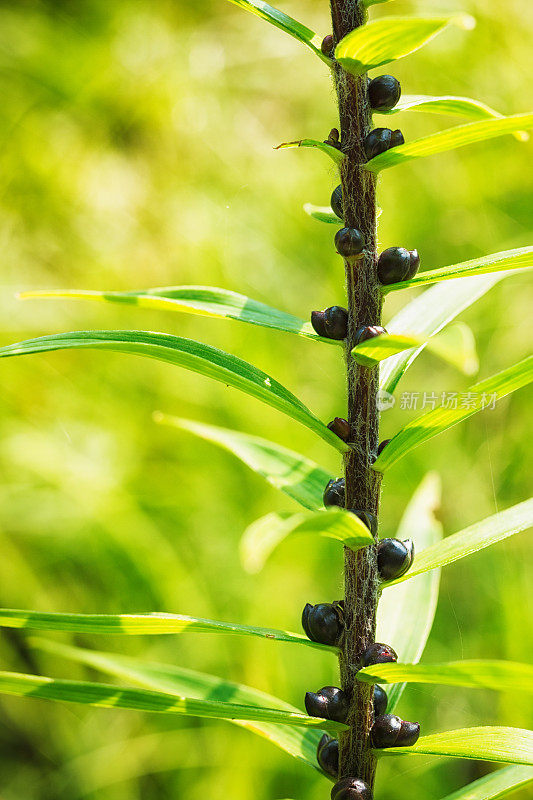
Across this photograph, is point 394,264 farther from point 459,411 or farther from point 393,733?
point 393,733

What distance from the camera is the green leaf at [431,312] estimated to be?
42cm

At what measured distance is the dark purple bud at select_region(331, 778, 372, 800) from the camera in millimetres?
379

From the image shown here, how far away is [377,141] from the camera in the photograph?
349mm

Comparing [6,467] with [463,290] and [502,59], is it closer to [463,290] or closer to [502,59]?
[463,290]

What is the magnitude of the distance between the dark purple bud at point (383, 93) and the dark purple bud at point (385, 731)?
319mm

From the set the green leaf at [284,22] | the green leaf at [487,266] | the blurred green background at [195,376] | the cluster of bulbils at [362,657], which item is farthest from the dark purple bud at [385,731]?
the blurred green background at [195,376]

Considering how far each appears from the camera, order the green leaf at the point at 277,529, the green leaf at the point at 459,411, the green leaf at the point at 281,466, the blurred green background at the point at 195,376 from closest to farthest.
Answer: the green leaf at the point at 277,529
the green leaf at the point at 459,411
the green leaf at the point at 281,466
the blurred green background at the point at 195,376

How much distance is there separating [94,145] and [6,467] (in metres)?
1.07

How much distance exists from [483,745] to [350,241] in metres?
0.26

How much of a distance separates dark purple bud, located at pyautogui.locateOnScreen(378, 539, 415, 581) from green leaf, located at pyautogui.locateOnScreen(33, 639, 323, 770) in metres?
0.14

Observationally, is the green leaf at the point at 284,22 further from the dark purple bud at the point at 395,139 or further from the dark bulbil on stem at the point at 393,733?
the dark bulbil on stem at the point at 393,733

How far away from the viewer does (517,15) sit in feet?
6.39

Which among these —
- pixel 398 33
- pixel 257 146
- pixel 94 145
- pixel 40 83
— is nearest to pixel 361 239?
pixel 398 33

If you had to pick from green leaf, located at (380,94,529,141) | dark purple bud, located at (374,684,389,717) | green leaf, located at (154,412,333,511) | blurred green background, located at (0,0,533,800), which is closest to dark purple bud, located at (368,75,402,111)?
green leaf, located at (380,94,529,141)
